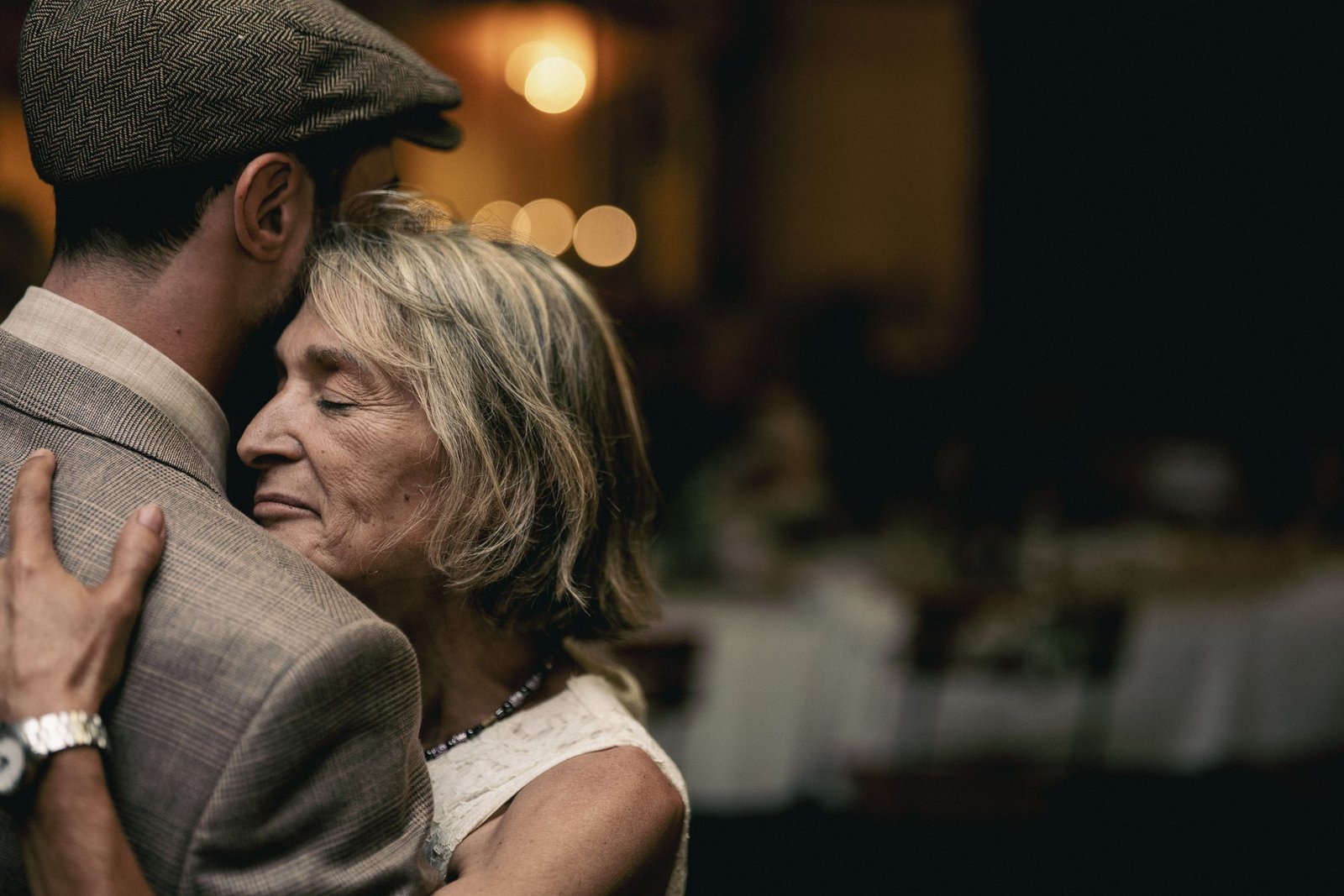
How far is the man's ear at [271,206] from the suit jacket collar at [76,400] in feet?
0.69

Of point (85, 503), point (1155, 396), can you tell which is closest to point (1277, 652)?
point (1155, 396)

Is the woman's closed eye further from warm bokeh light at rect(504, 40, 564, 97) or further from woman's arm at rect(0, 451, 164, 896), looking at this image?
warm bokeh light at rect(504, 40, 564, 97)

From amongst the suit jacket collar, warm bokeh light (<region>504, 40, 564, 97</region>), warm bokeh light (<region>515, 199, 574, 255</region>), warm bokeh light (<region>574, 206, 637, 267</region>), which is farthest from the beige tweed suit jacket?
warm bokeh light (<region>574, 206, 637, 267</region>)

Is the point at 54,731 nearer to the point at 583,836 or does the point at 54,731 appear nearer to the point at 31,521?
the point at 31,521

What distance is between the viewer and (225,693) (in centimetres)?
96

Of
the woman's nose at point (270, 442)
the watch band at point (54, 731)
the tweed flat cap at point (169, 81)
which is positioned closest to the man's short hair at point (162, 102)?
the tweed flat cap at point (169, 81)

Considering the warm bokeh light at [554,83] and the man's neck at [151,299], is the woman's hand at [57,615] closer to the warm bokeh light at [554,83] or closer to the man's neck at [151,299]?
the man's neck at [151,299]

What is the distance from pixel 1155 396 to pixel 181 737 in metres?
7.19

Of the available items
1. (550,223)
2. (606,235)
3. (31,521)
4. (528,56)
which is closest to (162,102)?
(31,521)

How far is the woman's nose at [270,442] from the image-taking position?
1.33 m

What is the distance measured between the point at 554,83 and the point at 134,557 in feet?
20.6

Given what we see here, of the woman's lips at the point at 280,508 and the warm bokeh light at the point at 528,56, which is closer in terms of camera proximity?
the woman's lips at the point at 280,508

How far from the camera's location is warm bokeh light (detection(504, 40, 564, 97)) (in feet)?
21.6

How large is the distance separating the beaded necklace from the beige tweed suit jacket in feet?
1.17
